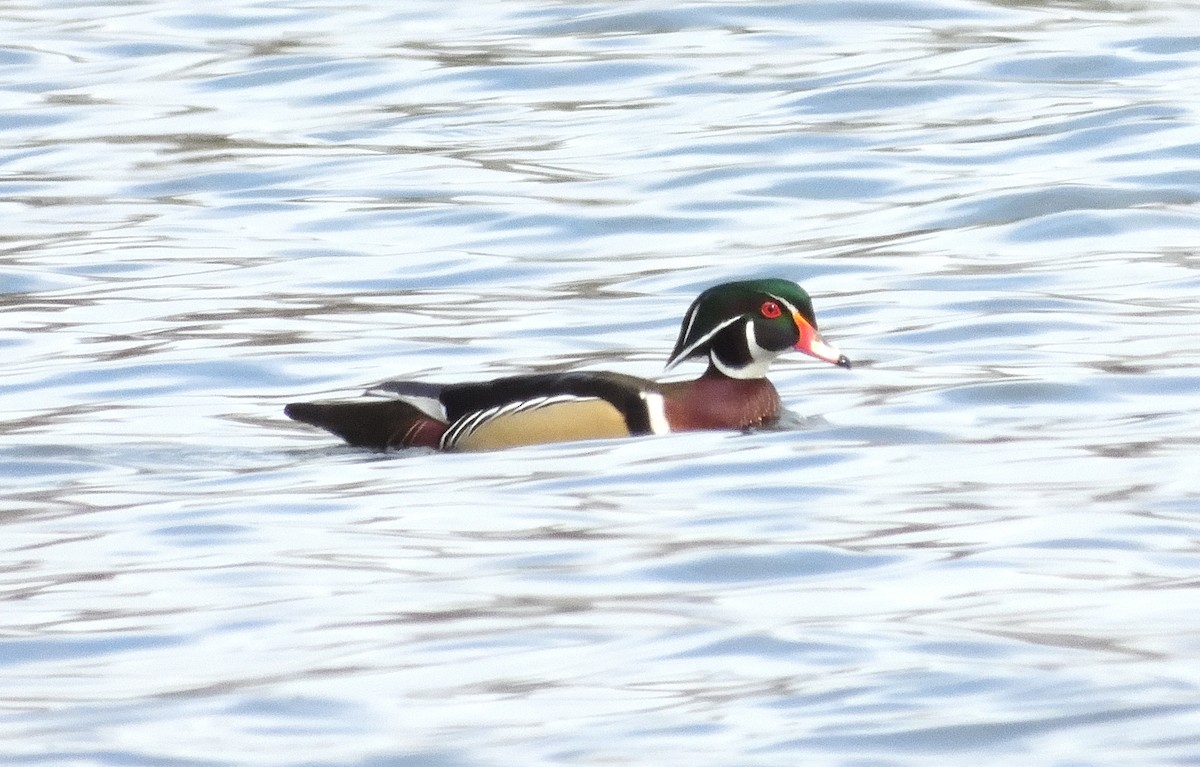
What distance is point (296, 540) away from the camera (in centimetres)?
833

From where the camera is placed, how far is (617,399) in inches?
394

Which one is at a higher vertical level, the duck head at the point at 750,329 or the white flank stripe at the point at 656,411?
the duck head at the point at 750,329

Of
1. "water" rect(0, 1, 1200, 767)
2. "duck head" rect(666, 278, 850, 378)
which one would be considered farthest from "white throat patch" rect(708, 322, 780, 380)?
"water" rect(0, 1, 1200, 767)

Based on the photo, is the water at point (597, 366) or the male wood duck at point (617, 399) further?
the male wood duck at point (617, 399)

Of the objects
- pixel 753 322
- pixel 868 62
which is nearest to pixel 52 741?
pixel 753 322

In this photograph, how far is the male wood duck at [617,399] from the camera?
998cm

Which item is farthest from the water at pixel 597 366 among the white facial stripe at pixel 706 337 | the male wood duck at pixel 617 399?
the white facial stripe at pixel 706 337

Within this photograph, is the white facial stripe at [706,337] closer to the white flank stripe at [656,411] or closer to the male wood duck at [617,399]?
the male wood duck at [617,399]

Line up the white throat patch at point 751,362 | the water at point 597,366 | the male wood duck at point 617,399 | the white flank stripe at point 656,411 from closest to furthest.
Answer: the water at point 597,366
the male wood duck at point 617,399
the white flank stripe at point 656,411
the white throat patch at point 751,362

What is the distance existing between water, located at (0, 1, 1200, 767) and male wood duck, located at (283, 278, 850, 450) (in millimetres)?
128

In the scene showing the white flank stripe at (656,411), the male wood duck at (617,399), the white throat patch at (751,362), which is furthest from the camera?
the white throat patch at (751,362)

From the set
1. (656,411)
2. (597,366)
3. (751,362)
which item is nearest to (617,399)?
(656,411)

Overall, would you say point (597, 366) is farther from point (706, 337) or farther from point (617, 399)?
point (617, 399)

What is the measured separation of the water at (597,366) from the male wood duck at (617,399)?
5.0 inches
